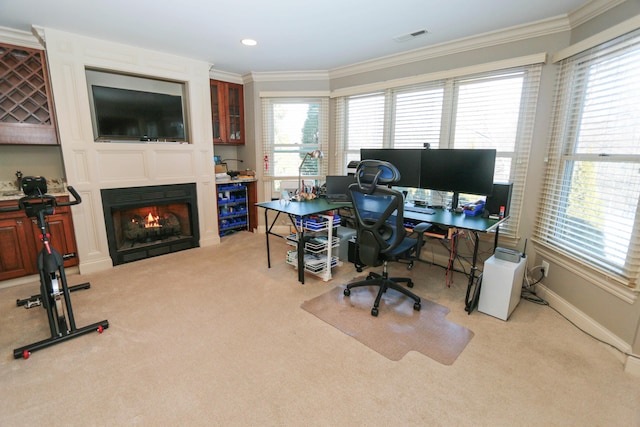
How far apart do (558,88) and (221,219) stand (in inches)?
173

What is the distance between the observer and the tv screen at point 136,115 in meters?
3.33

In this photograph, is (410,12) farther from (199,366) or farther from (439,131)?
(199,366)

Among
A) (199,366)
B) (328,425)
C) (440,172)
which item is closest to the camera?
(328,425)

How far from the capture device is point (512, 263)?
246 centimetres

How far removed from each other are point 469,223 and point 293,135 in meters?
2.99

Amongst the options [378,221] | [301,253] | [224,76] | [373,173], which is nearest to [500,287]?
[378,221]

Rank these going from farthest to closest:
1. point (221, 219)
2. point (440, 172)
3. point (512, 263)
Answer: point (221, 219) → point (440, 172) → point (512, 263)

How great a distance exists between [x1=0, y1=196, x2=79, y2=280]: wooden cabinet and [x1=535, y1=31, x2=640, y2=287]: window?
478 cm

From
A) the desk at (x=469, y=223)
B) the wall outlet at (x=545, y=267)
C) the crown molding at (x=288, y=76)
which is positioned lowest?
the wall outlet at (x=545, y=267)

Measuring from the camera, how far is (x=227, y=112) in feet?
14.9

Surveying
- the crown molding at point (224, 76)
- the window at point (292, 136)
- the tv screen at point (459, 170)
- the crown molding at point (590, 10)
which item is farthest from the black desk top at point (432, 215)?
the crown molding at point (224, 76)

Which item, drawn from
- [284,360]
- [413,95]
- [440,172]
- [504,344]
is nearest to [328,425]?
[284,360]

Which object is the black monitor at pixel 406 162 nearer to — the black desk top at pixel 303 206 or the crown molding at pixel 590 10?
the black desk top at pixel 303 206

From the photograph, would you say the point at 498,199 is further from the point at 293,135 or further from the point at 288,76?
the point at 288,76
